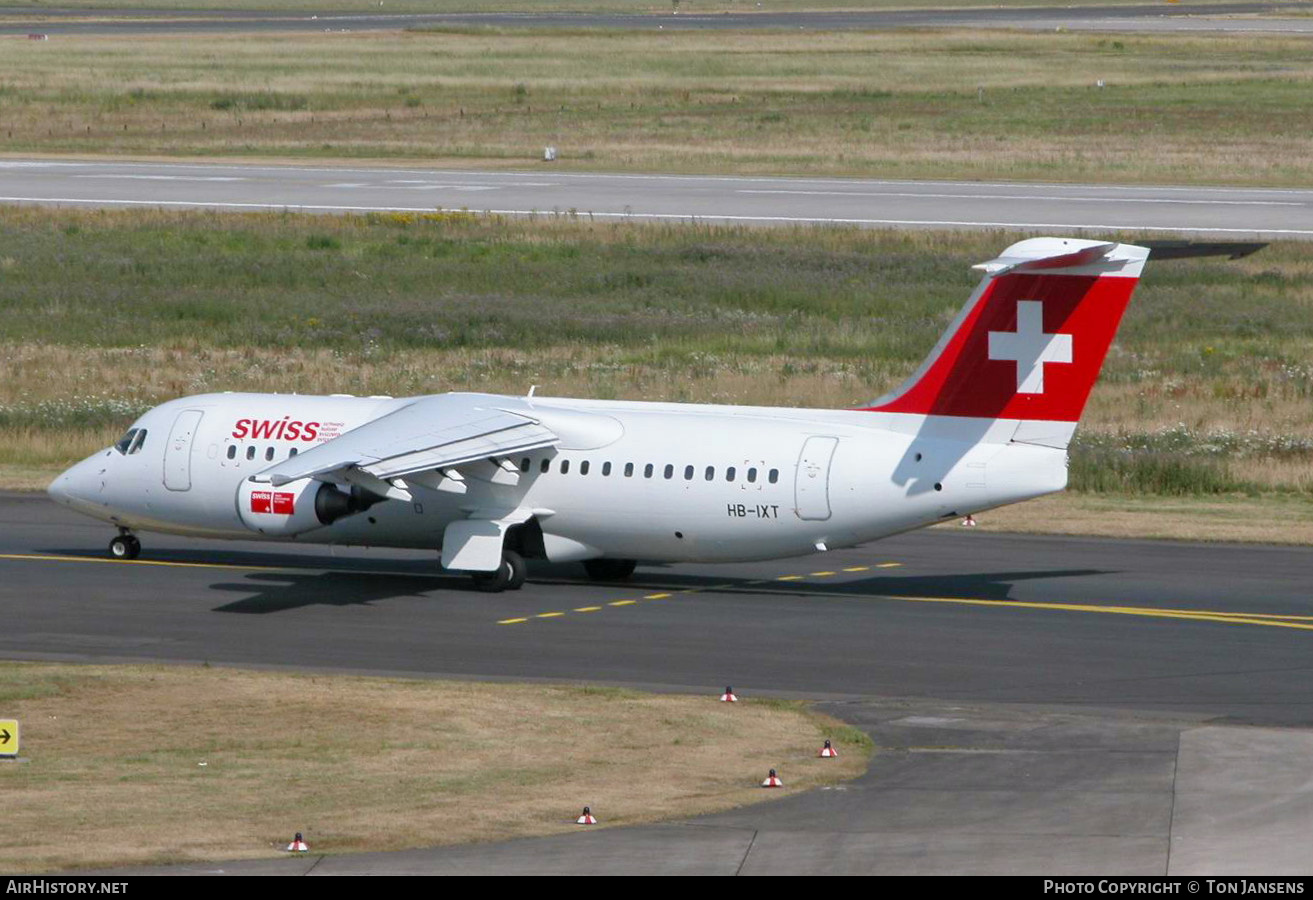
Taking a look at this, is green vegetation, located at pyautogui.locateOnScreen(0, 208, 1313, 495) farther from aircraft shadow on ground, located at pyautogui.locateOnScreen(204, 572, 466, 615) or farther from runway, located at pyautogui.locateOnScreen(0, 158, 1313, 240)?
aircraft shadow on ground, located at pyautogui.locateOnScreen(204, 572, 466, 615)

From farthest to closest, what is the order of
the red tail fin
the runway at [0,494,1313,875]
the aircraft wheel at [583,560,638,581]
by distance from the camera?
the aircraft wheel at [583,560,638,581] → the red tail fin → the runway at [0,494,1313,875]

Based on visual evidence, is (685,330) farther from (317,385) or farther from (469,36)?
(469,36)

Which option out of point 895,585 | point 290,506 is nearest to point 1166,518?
point 895,585

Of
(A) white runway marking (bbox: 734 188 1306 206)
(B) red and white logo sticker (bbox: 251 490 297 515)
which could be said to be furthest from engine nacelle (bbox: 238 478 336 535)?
(A) white runway marking (bbox: 734 188 1306 206)

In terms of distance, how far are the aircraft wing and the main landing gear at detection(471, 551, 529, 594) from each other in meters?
1.92

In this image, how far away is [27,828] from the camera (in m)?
17.1

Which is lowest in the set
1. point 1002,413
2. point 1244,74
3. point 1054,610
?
point 1054,610

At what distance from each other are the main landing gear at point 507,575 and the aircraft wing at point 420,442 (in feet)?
6.29

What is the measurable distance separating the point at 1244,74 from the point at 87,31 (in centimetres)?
8651

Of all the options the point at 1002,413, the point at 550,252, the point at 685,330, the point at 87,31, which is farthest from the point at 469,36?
the point at 1002,413

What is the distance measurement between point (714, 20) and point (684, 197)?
98.6 m

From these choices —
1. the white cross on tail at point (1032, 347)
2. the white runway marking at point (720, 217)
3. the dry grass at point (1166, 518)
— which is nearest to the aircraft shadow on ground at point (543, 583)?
the dry grass at point (1166, 518)

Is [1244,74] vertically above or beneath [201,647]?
above

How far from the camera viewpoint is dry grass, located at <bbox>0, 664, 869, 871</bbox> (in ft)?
56.6
